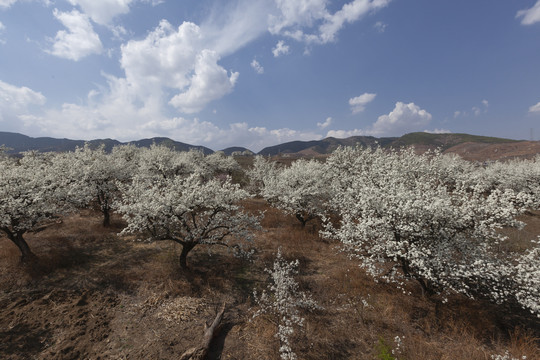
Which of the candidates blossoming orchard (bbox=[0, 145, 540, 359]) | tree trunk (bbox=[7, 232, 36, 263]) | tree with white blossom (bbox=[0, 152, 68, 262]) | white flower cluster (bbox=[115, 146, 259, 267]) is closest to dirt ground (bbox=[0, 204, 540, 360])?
tree trunk (bbox=[7, 232, 36, 263])

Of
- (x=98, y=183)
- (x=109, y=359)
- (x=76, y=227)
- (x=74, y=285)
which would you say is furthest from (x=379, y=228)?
(x=76, y=227)

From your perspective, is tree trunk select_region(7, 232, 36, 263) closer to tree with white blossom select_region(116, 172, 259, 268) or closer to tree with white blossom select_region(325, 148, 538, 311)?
tree with white blossom select_region(116, 172, 259, 268)

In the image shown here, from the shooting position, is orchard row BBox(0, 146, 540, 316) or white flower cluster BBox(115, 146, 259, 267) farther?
white flower cluster BBox(115, 146, 259, 267)

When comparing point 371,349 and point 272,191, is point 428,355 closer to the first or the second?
point 371,349

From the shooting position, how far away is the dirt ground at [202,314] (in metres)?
10.0

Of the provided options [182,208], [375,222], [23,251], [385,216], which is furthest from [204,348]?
[23,251]

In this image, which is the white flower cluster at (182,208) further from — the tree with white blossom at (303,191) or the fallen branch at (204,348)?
the tree with white blossom at (303,191)

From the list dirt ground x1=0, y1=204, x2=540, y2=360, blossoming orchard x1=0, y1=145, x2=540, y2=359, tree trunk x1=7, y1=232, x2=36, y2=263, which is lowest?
dirt ground x1=0, y1=204, x2=540, y2=360

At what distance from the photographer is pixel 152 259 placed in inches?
698

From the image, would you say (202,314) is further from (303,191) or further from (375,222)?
(303,191)

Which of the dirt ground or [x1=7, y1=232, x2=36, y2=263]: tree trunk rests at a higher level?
[x1=7, y1=232, x2=36, y2=263]: tree trunk

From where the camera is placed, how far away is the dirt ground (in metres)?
10.0

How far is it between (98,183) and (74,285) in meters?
12.7

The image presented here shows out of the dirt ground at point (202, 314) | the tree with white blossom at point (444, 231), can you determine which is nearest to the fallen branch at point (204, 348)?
the dirt ground at point (202, 314)
